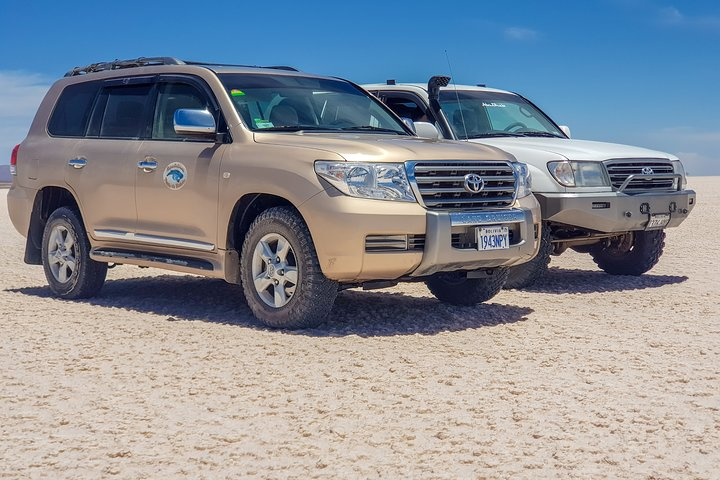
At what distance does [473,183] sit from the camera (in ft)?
24.2

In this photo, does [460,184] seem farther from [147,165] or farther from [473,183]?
[147,165]

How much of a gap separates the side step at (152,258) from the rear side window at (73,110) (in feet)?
4.00

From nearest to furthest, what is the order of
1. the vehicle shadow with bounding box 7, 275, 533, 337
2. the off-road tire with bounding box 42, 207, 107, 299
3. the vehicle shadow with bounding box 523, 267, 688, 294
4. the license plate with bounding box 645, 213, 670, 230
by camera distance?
the vehicle shadow with bounding box 7, 275, 533, 337 < the off-road tire with bounding box 42, 207, 107, 299 < the license plate with bounding box 645, 213, 670, 230 < the vehicle shadow with bounding box 523, 267, 688, 294

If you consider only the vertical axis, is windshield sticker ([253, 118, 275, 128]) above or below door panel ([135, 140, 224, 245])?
above

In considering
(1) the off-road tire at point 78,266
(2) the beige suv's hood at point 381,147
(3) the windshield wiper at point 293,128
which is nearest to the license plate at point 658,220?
(2) the beige suv's hood at point 381,147

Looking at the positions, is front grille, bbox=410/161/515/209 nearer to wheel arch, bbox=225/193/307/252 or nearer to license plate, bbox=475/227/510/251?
license plate, bbox=475/227/510/251

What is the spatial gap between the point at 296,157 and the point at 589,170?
3.58 metres

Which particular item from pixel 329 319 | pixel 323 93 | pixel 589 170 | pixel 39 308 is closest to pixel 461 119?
pixel 589 170

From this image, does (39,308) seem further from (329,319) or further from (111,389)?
(111,389)

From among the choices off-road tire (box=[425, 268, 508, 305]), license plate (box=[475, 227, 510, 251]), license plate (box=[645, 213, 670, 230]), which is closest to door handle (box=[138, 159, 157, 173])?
off-road tire (box=[425, 268, 508, 305])

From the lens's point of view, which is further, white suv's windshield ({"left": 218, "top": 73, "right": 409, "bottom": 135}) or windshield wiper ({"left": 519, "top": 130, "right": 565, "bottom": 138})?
windshield wiper ({"left": 519, "top": 130, "right": 565, "bottom": 138})

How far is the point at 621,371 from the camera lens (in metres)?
5.90

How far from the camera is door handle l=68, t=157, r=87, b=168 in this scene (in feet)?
29.3

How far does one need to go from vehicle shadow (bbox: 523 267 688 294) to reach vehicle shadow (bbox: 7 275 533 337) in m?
1.54
